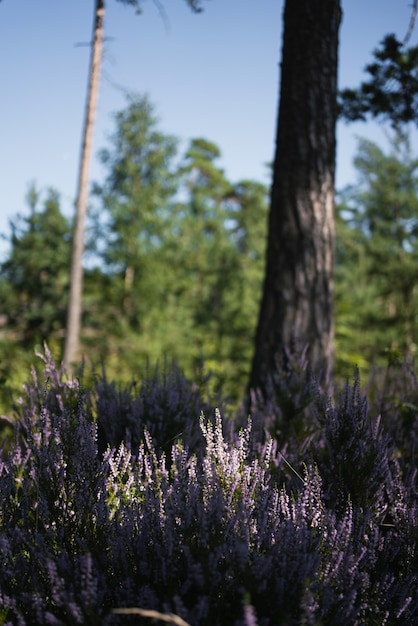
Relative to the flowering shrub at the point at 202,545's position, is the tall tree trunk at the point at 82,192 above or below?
above

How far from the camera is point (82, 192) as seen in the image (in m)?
13.4

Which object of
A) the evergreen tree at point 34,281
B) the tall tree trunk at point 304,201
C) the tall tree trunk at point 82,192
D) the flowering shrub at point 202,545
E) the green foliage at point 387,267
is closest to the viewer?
the flowering shrub at point 202,545

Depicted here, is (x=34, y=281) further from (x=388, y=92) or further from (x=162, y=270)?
(x=388, y=92)

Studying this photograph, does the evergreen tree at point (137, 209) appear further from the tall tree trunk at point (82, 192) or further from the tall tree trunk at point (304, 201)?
the tall tree trunk at point (304, 201)

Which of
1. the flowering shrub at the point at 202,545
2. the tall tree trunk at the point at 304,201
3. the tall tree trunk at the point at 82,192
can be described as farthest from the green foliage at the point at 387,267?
the flowering shrub at the point at 202,545

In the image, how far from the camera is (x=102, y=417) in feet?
11.6

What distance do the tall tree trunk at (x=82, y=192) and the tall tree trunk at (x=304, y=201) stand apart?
8.67 metres

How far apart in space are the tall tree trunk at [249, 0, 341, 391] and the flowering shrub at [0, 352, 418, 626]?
2.55 meters

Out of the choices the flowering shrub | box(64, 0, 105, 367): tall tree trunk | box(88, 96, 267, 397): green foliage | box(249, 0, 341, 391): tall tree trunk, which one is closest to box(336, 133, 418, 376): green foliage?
box(88, 96, 267, 397): green foliage

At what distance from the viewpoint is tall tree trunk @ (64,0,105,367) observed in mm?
13344

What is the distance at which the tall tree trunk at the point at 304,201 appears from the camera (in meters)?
5.21

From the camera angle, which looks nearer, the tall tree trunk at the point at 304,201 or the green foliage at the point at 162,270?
the tall tree trunk at the point at 304,201

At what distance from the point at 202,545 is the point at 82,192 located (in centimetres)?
1242

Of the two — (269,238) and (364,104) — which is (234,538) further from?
(364,104)
